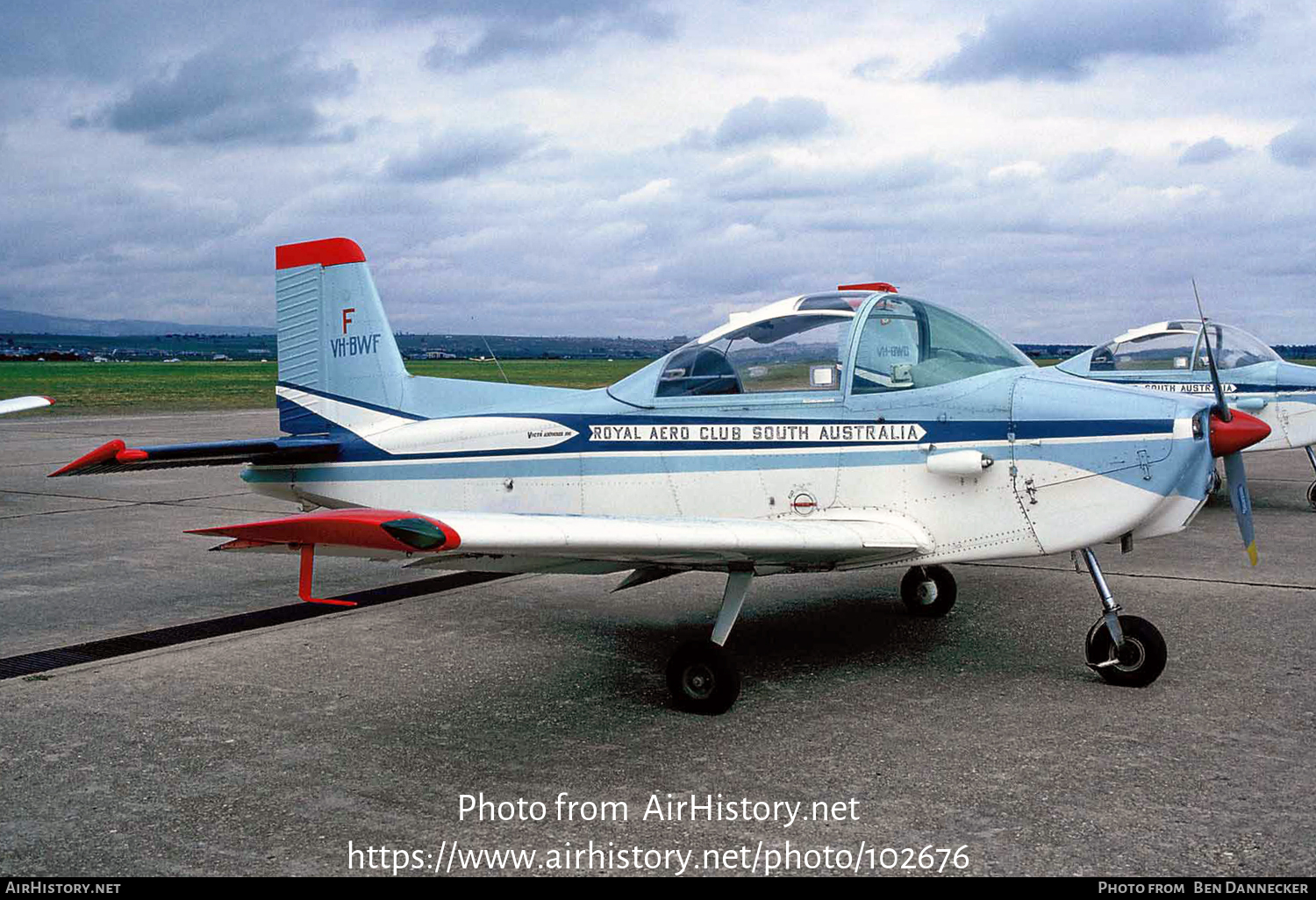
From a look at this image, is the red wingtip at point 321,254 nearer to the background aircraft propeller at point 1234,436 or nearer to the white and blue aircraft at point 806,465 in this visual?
the white and blue aircraft at point 806,465

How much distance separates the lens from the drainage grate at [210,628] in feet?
19.3

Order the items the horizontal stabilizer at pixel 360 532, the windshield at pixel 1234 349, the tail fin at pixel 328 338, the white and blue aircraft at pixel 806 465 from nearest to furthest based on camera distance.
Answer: the horizontal stabilizer at pixel 360 532 < the white and blue aircraft at pixel 806 465 < the tail fin at pixel 328 338 < the windshield at pixel 1234 349

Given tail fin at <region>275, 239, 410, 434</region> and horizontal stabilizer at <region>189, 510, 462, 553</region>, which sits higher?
tail fin at <region>275, 239, 410, 434</region>

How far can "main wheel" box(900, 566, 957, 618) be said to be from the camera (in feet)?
22.8

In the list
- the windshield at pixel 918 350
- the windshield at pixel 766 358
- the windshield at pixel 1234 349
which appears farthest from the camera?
the windshield at pixel 1234 349

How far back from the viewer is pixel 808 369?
5.69 meters

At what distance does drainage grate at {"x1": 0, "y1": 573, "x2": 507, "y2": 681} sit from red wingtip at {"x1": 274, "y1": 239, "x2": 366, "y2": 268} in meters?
2.37

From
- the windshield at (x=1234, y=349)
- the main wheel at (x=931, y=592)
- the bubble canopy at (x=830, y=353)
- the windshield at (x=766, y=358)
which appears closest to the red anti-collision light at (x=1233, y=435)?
the bubble canopy at (x=830, y=353)

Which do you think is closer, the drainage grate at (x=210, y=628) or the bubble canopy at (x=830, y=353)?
the bubble canopy at (x=830, y=353)

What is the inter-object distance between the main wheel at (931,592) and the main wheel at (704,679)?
7.61 feet

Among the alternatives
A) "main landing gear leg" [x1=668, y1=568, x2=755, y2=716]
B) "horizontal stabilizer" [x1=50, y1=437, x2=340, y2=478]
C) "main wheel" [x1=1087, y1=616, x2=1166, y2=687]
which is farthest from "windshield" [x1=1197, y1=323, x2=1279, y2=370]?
"horizontal stabilizer" [x1=50, y1=437, x2=340, y2=478]

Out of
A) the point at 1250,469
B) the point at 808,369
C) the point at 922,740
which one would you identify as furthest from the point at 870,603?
the point at 1250,469

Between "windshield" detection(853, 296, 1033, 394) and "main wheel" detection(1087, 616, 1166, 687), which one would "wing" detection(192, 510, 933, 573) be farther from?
"main wheel" detection(1087, 616, 1166, 687)
